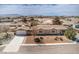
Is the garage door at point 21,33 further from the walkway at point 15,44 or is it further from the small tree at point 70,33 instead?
the small tree at point 70,33

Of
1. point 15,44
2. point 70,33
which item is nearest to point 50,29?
point 70,33

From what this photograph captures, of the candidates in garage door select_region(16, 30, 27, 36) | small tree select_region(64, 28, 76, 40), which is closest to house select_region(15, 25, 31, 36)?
garage door select_region(16, 30, 27, 36)

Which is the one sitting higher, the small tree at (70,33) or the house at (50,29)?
the house at (50,29)

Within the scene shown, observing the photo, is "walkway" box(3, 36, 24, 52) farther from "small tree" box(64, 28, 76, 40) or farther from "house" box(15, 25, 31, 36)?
"small tree" box(64, 28, 76, 40)

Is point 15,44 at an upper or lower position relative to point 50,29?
lower

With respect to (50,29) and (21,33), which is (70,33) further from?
(21,33)

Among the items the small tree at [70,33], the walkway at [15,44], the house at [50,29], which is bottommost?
the walkway at [15,44]


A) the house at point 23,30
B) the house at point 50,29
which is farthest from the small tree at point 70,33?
the house at point 23,30

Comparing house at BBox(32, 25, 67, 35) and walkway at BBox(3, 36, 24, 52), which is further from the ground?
house at BBox(32, 25, 67, 35)
